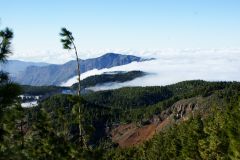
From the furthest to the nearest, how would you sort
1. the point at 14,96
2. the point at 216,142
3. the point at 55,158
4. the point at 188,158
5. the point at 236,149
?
the point at 188,158 < the point at 216,142 < the point at 236,149 < the point at 55,158 < the point at 14,96

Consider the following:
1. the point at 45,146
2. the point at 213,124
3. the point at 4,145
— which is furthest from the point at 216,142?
the point at 4,145

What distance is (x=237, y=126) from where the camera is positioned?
5222 cm

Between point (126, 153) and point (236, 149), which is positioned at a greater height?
point (236, 149)

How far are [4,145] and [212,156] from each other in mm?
66698

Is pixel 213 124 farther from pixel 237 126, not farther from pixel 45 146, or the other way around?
pixel 45 146

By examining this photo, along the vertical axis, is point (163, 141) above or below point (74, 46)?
below

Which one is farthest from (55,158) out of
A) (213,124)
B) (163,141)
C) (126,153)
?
(126,153)

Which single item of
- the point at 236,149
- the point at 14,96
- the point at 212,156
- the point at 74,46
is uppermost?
the point at 74,46

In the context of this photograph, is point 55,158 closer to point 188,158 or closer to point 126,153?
point 188,158

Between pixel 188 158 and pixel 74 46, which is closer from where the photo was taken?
pixel 74 46

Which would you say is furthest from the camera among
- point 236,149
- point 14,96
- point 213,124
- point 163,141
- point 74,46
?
point 163,141

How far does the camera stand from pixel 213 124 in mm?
79812

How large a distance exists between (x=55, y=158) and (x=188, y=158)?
56468 millimetres

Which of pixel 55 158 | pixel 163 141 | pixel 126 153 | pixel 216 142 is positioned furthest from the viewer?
pixel 126 153
